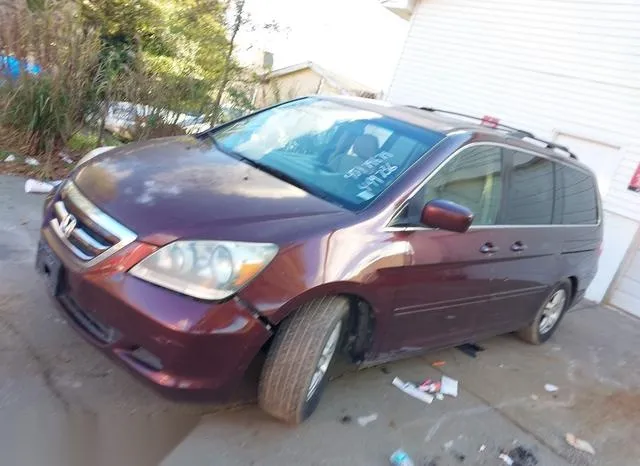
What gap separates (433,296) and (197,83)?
542cm

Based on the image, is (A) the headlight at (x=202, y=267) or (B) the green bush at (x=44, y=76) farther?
(B) the green bush at (x=44, y=76)

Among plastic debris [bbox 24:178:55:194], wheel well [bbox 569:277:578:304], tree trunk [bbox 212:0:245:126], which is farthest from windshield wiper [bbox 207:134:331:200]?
tree trunk [bbox 212:0:245:126]

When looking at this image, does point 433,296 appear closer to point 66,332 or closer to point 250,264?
point 250,264

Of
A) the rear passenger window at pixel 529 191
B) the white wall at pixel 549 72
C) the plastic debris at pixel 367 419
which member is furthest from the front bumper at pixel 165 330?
the white wall at pixel 549 72

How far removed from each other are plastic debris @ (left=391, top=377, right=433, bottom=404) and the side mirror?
4.04ft

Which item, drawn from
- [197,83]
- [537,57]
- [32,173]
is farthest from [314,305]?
[537,57]

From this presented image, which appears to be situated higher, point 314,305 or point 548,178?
point 548,178

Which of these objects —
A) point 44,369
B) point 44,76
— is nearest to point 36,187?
point 44,76

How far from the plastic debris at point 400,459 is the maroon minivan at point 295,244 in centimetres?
49

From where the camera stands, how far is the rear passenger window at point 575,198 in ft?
14.9

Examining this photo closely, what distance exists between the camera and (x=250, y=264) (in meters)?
2.44

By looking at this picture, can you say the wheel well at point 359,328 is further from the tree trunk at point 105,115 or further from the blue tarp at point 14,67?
the blue tarp at point 14,67

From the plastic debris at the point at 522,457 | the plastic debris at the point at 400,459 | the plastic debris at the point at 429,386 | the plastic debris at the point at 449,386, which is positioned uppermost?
the plastic debris at the point at 400,459

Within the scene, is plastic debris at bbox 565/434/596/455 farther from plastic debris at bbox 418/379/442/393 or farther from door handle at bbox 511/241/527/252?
door handle at bbox 511/241/527/252
